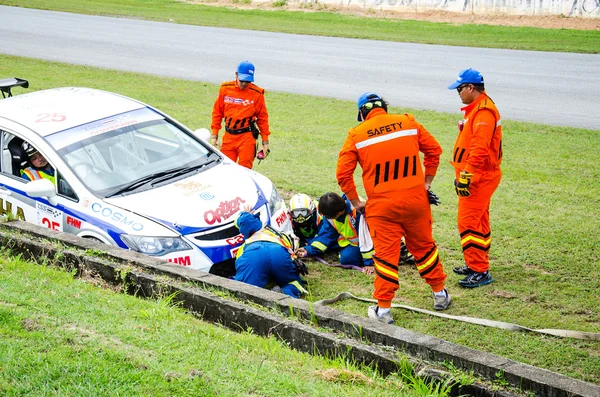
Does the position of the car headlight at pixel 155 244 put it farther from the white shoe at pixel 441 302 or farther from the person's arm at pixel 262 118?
the person's arm at pixel 262 118

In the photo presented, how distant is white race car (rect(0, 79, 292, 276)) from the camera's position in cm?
714

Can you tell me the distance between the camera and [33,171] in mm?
8000

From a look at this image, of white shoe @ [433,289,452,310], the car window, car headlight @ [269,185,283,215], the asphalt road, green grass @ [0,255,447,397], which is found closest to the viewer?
green grass @ [0,255,447,397]

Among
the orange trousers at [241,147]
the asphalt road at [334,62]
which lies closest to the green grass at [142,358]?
the orange trousers at [241,147]

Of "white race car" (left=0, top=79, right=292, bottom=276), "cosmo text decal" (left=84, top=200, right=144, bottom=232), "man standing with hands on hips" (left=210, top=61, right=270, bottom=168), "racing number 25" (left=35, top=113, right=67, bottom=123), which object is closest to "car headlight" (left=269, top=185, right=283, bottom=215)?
"white race car" (left=0, top=79, right=292, bottom=276)

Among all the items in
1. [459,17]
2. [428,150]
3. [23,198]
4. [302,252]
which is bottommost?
[302,252]

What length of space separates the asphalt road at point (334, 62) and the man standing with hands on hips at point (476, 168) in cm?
726

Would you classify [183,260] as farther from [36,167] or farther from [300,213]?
[36,167]

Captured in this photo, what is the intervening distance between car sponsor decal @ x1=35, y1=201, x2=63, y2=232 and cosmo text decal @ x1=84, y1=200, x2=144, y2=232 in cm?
41

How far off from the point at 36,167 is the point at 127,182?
41.4 inches

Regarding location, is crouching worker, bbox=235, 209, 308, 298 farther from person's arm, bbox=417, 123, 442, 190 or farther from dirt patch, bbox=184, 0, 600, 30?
dirt patch, bbox=184, 0, 600, 30

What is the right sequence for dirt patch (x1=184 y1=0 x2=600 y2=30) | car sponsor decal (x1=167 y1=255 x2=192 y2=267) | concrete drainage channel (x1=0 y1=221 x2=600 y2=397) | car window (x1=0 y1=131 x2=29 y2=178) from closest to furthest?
1. concrete drainage channel (x1=0 y1=221 x2=600 y2=397)
2. car sponsor decal (x1=167 y1=255 x2=192 y2=267)
3. car window (x1=0 y1=131 x2=29 y2=178)
4. dirt patch (x1=184 y1=0 x2=600 y2=30)

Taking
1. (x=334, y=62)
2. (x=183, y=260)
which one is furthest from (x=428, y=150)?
(x=334, y=62)

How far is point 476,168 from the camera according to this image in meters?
7.09
